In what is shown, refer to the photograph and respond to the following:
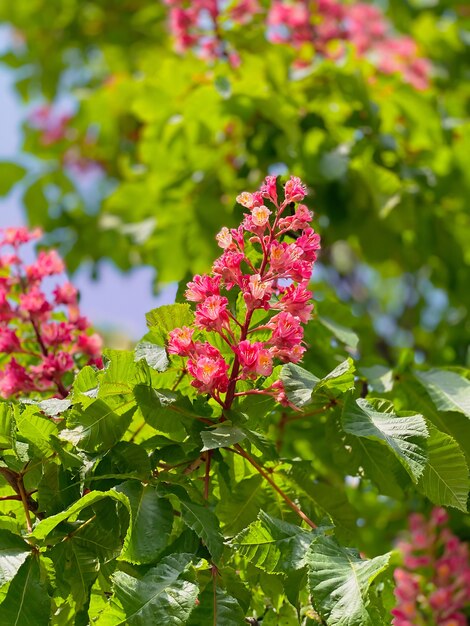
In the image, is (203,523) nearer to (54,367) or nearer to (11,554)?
(11,554)

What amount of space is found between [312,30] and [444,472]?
2619 mm

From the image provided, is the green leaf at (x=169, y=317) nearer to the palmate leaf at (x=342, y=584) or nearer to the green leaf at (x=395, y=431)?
the green leaf at (x=395, y=431)

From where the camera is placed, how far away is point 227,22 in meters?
3.01

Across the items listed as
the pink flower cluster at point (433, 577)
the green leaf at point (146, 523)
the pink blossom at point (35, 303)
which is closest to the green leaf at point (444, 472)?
the green leaf at point (146, 523)

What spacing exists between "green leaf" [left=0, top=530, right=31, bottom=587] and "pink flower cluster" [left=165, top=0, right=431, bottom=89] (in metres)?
2.17

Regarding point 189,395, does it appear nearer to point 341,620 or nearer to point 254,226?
point 254,226

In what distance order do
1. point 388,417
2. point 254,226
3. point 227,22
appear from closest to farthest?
1. point 388,417
2. point 254,226
3. point 227,22

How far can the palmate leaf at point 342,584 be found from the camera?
1.11 metres

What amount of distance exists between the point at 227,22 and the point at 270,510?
2.03 m

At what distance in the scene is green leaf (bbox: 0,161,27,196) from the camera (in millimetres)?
3619

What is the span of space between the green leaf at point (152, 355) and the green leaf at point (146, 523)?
174mm

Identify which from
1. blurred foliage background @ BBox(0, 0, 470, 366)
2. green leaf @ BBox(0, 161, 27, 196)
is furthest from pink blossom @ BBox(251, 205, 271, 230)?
green leaf @ BBox(0, 161, 27, 196)

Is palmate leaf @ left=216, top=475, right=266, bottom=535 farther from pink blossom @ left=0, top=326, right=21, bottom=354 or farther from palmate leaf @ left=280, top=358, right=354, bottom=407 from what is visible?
pink blossom @ left=0, top=326, right=21, bottom=354

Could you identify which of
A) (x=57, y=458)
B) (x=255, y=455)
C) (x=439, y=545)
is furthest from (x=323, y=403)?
(x=439, y=545)
